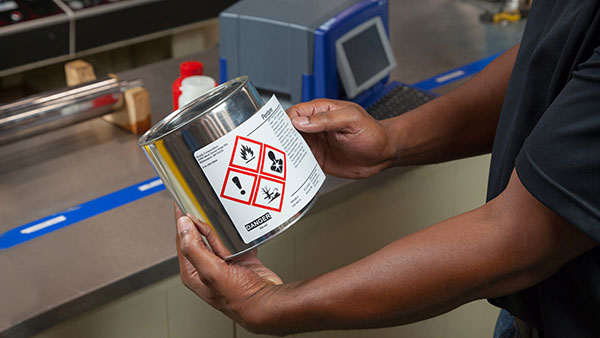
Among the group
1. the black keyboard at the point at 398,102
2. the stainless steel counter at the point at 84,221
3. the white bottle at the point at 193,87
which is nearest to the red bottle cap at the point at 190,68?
the white bottle at the point at 193,87

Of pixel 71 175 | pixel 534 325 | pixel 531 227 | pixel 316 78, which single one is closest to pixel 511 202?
pixel 531 227

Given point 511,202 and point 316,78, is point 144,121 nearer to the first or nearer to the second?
point 316,78

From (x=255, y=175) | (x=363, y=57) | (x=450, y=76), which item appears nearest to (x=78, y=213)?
(x=255, y=175)

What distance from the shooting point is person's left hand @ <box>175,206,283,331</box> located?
34.2 inches

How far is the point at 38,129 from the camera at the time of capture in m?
1.43

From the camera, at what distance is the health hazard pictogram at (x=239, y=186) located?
2.63 feet

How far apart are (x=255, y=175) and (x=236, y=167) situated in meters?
0.02

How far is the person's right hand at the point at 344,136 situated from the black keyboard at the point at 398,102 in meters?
0.46

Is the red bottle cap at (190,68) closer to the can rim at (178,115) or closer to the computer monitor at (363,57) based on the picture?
the computer monitor at (363,57)

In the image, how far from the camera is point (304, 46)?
4.92 ft

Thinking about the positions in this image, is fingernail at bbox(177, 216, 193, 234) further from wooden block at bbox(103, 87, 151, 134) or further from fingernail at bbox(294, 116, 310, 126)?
wooden block at bbox(103, 87, 151, 134)

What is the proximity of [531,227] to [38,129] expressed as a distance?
1042 mm

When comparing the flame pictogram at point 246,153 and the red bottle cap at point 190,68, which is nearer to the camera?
the flame pictogram at point 246,153

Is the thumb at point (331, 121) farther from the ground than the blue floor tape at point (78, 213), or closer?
farther from the ground
